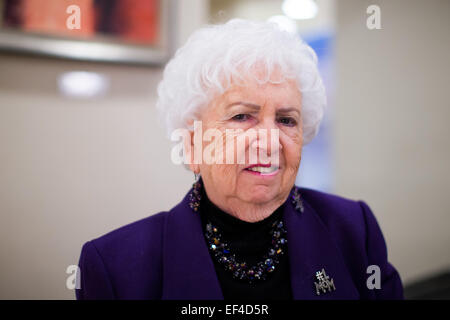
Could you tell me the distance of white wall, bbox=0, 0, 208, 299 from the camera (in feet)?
2.69

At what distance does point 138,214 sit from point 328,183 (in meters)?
0.93

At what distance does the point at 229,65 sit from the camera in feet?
2.40

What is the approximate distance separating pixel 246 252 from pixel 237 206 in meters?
0.15

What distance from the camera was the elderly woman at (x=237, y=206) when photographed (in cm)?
74

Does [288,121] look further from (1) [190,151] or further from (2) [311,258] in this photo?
(2) [311,258]

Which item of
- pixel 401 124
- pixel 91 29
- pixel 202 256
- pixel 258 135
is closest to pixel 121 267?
pixel 202 256

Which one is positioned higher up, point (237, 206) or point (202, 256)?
point (237, 206)

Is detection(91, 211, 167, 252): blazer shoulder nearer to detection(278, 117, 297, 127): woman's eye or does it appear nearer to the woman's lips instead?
the woman's lips

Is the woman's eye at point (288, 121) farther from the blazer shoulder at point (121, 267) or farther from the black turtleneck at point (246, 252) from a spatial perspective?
the blazer shoulder at point (121, 267)

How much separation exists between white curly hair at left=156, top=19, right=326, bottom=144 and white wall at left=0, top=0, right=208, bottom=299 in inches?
8.6

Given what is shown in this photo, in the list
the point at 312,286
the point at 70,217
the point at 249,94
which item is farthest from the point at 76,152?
the point at 312,286

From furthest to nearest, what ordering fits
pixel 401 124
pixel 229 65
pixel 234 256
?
pixel 401 124 < pixel 234 256 < pixel 229 65

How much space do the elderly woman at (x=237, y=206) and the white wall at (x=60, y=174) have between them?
4.6 inches

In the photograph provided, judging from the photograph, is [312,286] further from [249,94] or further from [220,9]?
[220,9]
